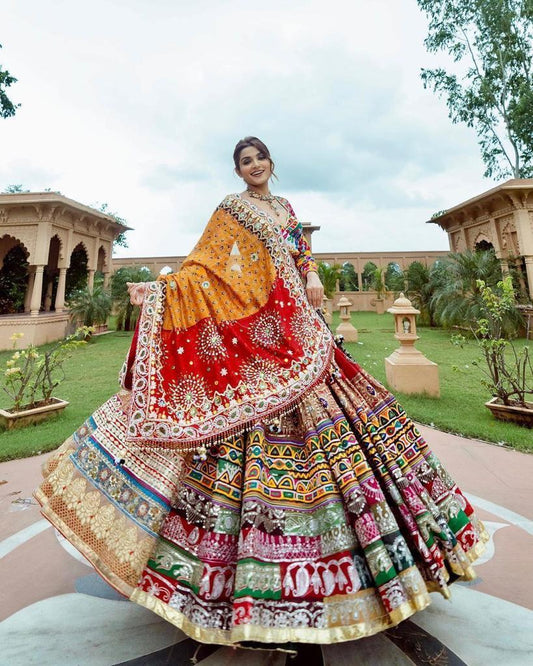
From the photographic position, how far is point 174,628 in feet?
4.37

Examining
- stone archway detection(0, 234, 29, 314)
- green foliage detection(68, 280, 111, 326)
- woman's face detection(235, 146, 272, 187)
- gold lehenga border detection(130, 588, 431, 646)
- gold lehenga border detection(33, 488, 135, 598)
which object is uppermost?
stone archway detection(0, 234, 29, 314)

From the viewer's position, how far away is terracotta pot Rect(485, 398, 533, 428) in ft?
12.7

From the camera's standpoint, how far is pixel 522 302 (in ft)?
38.7

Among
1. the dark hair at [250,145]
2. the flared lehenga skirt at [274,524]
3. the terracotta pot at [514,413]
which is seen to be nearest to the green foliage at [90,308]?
the terracotta pot at [514,413]

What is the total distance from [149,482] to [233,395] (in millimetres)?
383

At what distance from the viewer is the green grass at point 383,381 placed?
3641 millimetres

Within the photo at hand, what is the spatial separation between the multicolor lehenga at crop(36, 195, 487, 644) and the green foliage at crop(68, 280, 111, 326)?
11.9 m

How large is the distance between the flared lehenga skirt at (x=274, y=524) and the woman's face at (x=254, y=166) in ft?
3.63

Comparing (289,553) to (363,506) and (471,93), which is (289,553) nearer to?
(363,506)

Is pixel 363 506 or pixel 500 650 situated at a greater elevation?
pixel 363 506

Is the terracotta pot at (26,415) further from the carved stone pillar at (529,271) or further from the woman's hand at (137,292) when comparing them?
the carved stone pillar at (529,271)

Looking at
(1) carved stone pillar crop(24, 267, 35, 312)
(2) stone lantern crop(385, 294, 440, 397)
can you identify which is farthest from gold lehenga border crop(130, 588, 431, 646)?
(1) carved stone pillar crop(24, 267, 35, 312)

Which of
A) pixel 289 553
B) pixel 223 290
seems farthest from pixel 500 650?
pixel 223 290

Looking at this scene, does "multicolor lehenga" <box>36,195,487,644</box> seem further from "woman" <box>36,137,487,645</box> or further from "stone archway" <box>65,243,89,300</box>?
"stone archway" <box>65,243,89,300</box>
